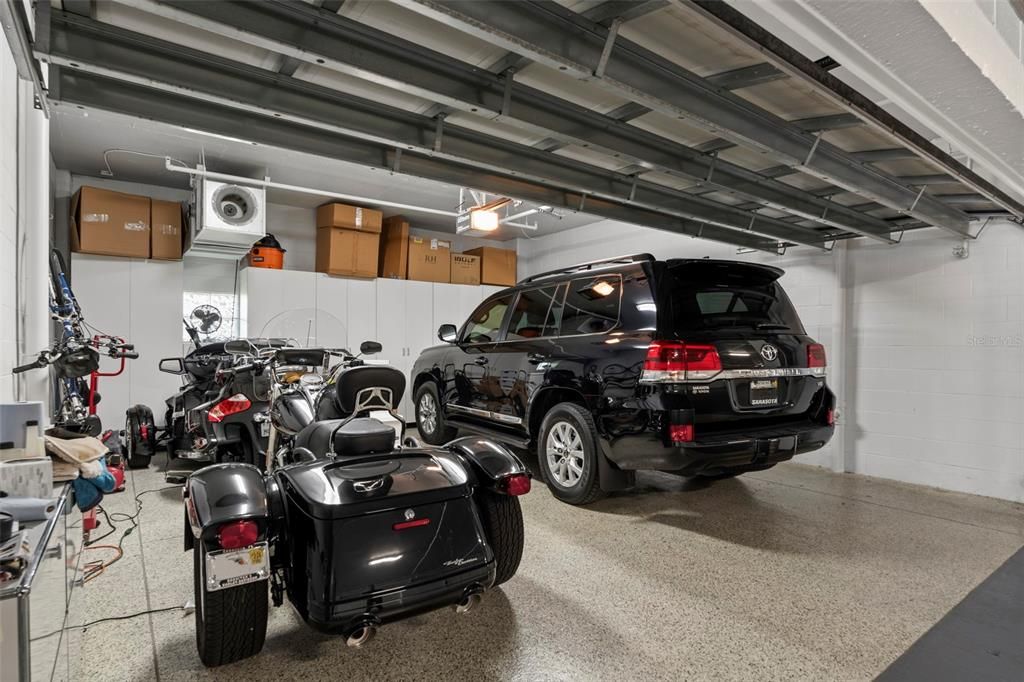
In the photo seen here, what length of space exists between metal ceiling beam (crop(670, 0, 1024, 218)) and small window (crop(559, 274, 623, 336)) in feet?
5.29

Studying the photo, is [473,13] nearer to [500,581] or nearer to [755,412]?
[500,581]

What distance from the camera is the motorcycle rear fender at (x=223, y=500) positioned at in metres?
1.67

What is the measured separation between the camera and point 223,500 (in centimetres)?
175

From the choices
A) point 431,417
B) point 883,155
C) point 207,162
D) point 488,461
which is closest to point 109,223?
point 207,162

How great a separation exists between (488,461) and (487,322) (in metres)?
3.00

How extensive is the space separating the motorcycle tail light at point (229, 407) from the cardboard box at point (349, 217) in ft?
11.7

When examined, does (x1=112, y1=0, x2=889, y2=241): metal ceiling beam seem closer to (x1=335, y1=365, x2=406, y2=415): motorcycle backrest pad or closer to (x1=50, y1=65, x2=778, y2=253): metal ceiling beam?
(x1=50, y1=65, x2=778, y2=253): metal ceiling beam

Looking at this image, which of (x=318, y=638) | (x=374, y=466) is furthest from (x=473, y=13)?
(x=318, y=638)

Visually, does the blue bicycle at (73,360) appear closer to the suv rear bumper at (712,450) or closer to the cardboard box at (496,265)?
the suv rear bumper at (712,450)

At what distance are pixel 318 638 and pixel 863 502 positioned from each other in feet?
12.9

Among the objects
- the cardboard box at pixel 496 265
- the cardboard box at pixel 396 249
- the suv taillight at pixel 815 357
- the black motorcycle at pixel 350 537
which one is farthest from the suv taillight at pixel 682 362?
the cardboard box at pixel 496 265

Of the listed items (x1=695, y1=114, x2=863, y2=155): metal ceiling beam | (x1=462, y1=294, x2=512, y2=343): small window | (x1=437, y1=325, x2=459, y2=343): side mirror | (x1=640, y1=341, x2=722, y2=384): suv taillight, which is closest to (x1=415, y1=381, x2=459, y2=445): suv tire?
(x1=437, y1=325, x2=459, y2=343): side mirror

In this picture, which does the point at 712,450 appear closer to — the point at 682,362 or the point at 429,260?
the point at 682,362

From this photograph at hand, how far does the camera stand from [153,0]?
1.68m
